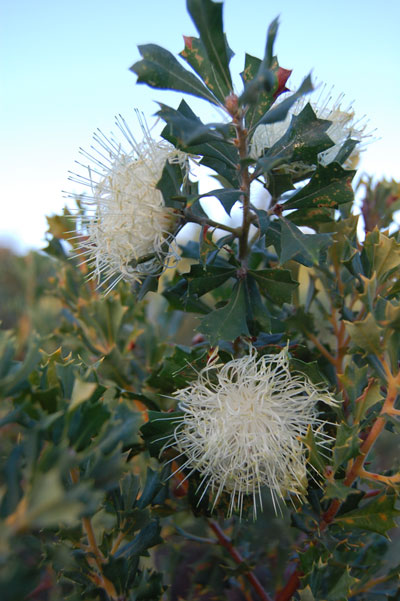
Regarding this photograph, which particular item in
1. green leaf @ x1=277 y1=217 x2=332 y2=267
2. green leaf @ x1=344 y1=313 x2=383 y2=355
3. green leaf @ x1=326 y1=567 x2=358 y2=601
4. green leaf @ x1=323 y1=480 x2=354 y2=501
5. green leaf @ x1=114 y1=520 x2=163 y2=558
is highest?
green leaf @ x1=277 y1=217 x2=332 y2=267

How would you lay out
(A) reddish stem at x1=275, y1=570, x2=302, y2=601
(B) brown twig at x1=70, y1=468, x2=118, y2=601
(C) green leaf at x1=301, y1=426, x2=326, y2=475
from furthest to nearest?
1. (A) reddish stem at x1=275, y1=570, x2=302, y2=601
2. (B) brown twig at x1=70, y1=468, x2=118, y2=601
3. (C) green leaf at x1=301, y1=426, x2=326, y2=475

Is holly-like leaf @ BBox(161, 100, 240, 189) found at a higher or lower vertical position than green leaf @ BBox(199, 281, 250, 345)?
higher

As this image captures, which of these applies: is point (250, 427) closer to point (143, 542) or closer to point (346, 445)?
point (346, 445)

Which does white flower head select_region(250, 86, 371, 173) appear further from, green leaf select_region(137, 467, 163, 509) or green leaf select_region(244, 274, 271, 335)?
green leaf select_region(137, 467, 163, 509)

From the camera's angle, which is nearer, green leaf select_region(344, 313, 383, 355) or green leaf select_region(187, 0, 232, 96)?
green leaf select_region(187, 0, 232, 96)

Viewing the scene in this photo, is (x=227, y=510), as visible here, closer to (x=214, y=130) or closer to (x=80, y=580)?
(x=80, y=580)

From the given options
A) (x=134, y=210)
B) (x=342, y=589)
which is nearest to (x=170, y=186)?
(x=134, y=210)

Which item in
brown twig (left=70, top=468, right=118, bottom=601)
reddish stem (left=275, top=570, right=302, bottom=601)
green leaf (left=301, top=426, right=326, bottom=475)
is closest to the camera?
green leaf (left=301, top=426, right=326, bottom=475)

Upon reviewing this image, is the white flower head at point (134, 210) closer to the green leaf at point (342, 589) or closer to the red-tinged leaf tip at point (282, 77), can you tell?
the red-tinged leaf tip at point (282, 77)

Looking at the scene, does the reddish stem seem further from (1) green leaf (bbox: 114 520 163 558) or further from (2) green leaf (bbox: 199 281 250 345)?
(2) green leaf (bbox: 199 281 250 345)

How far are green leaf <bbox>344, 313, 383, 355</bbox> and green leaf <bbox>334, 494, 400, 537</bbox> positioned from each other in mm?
282

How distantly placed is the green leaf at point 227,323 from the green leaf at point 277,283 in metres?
0.06

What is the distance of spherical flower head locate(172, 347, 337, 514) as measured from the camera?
94cm

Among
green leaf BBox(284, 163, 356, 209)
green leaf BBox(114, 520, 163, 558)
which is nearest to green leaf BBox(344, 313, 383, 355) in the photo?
green leaf BBox(284, 163, 356, 209)
